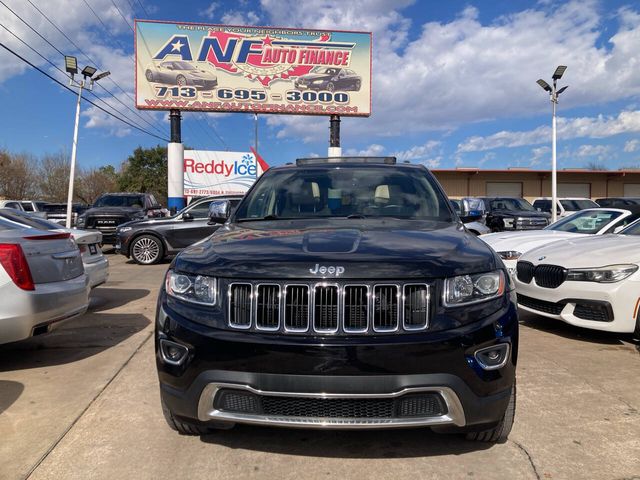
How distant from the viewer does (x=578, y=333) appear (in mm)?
Answer: 5773

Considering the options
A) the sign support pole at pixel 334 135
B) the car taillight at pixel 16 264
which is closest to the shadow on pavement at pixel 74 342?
the car taillight at pixel 16 264

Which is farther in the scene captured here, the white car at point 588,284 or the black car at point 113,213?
the black car at point 113,213

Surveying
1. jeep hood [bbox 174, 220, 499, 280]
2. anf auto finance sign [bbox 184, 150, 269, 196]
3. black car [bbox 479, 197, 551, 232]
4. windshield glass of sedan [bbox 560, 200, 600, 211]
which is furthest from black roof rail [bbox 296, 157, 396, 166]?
anf auto finance sign [bbox 184, 150, 269, 196]

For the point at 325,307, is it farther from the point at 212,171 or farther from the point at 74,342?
the point at 212,171

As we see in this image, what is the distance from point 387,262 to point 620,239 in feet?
15.2

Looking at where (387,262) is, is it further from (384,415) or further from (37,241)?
(37,241)

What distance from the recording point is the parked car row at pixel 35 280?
409 cm

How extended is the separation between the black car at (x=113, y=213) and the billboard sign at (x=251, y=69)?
622 centimetres

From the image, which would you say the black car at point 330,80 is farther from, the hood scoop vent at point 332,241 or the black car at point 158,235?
the hood scoop vent at point 332,241

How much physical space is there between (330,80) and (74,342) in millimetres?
18445

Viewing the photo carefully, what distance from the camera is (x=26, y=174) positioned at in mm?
44844

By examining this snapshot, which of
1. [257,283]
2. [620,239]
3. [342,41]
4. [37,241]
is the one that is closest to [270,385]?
[257,283]

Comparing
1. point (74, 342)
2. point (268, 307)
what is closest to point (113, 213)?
point (74, 342)

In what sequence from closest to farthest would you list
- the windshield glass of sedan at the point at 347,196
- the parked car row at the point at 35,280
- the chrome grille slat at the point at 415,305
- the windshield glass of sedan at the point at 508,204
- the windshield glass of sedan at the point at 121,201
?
the chrome grille slat at the point at 415,305 → the windshield glass of sedan at the point at 347,196 → the parked car row at the point at 35,280 → the windshield glass of sedan at the point at 121,201 → the windshield glass of sedan at the point at 508,204
